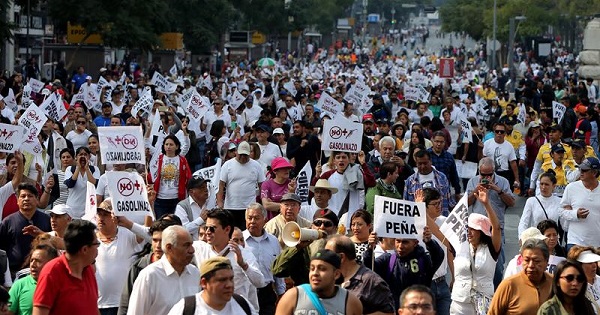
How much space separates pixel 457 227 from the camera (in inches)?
452

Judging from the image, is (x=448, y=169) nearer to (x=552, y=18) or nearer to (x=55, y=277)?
(x=55, y=277)

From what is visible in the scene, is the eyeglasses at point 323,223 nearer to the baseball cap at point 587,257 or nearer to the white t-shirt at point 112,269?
the white t-shirt at point 112,269

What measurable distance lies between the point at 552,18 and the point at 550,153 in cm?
6270

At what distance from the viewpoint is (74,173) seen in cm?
1539

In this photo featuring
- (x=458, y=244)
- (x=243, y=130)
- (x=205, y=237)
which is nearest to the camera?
(x=205, y=237)

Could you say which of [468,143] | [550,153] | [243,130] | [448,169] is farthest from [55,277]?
[243,130]

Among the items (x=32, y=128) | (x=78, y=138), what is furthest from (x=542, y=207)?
(x=78, y=138)

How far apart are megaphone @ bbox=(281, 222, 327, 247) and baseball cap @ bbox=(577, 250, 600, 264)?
1.76 meters

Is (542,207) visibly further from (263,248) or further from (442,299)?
(263,248)

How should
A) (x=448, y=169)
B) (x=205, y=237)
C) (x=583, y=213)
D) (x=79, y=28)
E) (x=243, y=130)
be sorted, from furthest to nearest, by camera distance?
(x=79, y=28)
(x=243, y=130)
(x=448, y=169)
(x=583, y=213)
(x=205, y=237)

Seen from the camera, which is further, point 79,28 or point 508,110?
point 79,28

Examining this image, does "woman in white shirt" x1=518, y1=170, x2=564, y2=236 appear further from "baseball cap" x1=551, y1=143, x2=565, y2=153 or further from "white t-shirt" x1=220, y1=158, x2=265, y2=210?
"baseball cap" x1=551, y1=143, x2=565, y2=153

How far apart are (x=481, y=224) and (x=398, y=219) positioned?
830 mm

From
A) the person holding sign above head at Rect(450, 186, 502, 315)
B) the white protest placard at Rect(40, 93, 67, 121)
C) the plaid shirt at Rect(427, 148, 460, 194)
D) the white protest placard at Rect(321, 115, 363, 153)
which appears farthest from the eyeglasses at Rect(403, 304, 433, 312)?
the white protest placard at Rect(40, 93, 67, 121)
